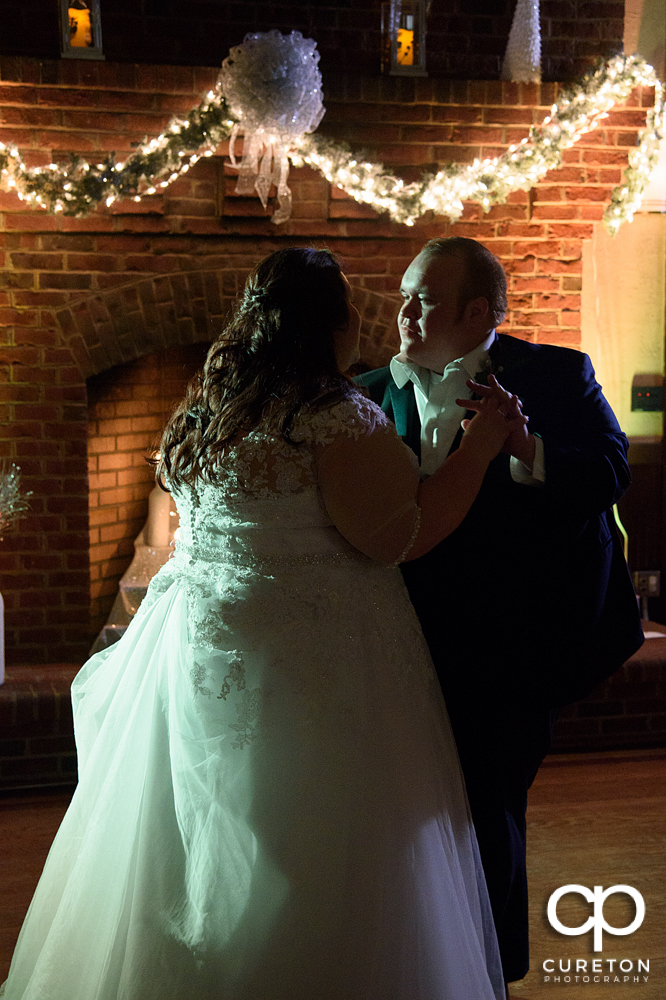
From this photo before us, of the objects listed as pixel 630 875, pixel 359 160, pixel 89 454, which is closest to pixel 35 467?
pixel 89 454

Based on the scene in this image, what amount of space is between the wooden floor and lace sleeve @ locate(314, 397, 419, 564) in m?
1.27

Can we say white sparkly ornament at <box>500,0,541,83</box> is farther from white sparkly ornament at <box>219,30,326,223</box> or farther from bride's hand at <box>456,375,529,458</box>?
bride's hand at <box>456,375,529,458</box>

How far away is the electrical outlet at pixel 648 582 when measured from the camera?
3896mm

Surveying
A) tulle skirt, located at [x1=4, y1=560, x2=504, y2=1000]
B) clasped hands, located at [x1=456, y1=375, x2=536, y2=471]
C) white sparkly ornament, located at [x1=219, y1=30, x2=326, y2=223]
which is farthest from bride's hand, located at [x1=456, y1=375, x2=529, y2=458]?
white sparkly ornament, located at [x1=219, y1=30, x2=326, y2=223]

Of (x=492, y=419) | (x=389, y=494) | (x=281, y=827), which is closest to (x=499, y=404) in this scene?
(x=492, y=419)

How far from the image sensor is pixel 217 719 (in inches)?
61.2

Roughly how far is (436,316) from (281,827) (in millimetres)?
1042

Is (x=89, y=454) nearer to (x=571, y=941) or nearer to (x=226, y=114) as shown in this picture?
(x=226, y=114)

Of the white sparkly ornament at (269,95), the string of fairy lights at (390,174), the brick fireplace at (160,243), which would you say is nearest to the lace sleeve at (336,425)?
the white sparkly ornament at (269,95)

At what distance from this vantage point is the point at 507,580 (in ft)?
6.08

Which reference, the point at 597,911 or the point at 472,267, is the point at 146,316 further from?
the point at 597,911

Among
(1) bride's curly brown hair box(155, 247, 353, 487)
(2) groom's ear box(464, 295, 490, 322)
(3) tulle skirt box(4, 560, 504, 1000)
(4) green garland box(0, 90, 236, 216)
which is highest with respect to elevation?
(4) green garland box(0, 90, 236, 216)

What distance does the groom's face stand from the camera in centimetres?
187

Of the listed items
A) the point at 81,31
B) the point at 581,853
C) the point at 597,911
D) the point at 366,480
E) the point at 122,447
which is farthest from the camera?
the point at 122,447
